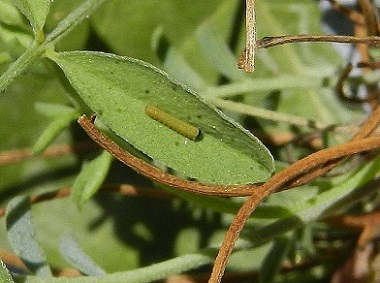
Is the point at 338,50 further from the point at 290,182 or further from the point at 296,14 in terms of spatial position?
the point at 290,182

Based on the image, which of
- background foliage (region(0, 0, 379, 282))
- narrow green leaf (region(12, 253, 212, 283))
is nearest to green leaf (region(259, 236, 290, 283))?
background foliage (region(0, 0, 379, 282))

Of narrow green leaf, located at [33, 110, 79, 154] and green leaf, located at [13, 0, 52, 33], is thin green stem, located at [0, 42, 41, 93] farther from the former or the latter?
narrow green leaf, located at [33, 110, 79, 154]

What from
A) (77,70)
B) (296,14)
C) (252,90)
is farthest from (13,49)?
(296,14)

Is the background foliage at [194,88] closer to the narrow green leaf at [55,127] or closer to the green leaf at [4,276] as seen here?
the narrow green leaf at [55,127]

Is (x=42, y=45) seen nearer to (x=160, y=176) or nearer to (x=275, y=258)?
(x=160, y=176)

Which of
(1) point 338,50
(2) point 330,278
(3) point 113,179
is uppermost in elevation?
(1) point 338,50

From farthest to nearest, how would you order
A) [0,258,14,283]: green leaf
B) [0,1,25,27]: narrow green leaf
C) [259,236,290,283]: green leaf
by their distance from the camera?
[259,236,290,283]: green leaf < [0,1,25,27]: narrow green leaf < [0,258,14,283]: green leaf
